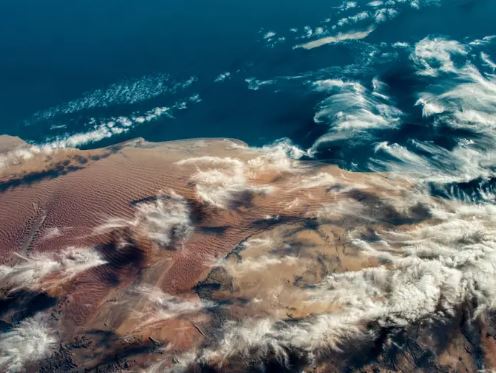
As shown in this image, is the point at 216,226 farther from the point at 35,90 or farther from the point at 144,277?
the point at 35,90

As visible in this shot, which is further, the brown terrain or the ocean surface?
the ocean surface

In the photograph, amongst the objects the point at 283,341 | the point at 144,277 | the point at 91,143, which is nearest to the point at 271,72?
the point at 91,143

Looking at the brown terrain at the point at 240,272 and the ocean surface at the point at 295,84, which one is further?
the ocean surface at the point at 295,84

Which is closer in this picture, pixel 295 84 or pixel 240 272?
pixel 240 272
